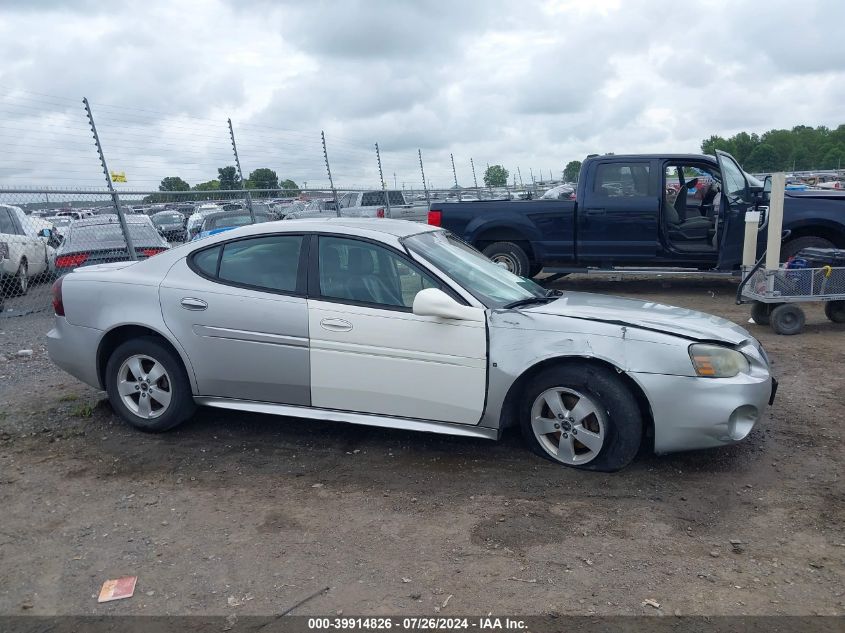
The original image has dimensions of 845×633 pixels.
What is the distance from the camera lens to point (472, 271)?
4.89 m

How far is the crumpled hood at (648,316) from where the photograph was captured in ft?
14.1

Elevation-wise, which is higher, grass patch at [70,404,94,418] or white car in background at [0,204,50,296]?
white car in background at [0,204,50,296]

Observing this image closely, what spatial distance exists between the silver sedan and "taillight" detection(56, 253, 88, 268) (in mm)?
5357

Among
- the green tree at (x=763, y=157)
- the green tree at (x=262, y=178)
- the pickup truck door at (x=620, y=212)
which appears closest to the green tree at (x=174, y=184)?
the green tree at (x=262, y=178)

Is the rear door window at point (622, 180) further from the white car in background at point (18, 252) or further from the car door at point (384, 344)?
the white car in background at point (18, 252)

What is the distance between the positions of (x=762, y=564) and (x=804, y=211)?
25.5 ft

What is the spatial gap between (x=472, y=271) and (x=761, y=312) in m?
4.90

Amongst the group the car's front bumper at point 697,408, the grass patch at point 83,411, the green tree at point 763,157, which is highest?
the car's front bumper at point 697,408

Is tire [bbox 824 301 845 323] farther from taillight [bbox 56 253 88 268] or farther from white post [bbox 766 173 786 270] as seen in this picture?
taillight [bbox 56 253 88 268]

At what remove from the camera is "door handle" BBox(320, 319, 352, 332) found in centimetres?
454

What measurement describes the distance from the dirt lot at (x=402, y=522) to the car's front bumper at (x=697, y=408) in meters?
0.27

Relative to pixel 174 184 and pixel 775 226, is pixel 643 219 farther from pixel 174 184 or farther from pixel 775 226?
pixel 174 184

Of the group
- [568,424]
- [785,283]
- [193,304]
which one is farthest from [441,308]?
[785,283]

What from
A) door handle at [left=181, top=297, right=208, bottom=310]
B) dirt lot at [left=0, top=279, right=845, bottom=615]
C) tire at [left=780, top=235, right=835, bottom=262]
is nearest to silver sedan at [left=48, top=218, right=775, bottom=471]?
door handle at [left=181, top=297, right=208, bottom=310]
